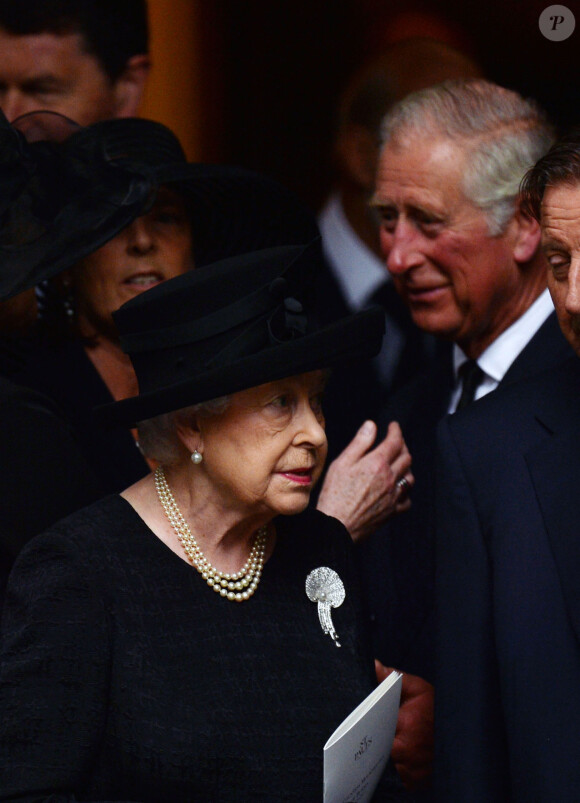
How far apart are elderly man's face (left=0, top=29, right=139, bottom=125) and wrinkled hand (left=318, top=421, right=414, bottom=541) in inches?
52.7

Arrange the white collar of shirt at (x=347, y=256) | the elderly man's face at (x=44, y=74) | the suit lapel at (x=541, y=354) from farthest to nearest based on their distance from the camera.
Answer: the white collar of shirt at (x=347, y=256)
the elderly man's face at (x=44, y=74)
the suit lapel at (x=541, y=354)

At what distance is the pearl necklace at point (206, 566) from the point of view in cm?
213

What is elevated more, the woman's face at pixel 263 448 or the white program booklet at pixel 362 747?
the woman's face at pixel 263 448

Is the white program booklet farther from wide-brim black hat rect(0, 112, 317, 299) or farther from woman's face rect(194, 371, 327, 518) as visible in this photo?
wide-brim black hat rect(0, 112, 317, 299)

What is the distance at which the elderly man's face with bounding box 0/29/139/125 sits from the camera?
131 inches

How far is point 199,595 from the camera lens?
2.11 m

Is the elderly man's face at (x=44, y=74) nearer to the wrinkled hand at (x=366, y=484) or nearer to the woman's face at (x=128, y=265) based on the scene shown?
the woman's face at (x=128, y=265)

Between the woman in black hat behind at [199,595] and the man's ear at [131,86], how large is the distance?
5.07 feet

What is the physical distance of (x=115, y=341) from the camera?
302cm

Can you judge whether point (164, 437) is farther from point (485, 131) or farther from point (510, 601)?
point (485, 131)

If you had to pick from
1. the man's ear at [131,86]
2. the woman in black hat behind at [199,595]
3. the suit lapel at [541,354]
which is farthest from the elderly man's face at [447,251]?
the man's ear at [131,86]

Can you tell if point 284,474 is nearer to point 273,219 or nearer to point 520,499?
point 520,499

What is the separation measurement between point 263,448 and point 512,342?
1156mm

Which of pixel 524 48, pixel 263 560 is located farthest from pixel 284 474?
pixel 524 48
